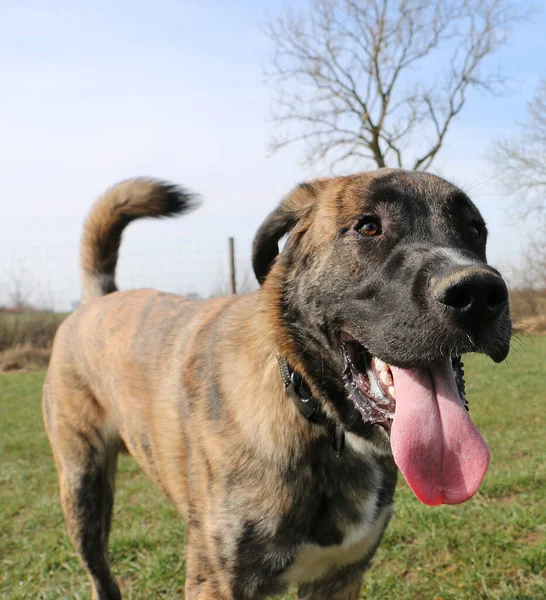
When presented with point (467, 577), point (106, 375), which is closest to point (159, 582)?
point (106, 375)

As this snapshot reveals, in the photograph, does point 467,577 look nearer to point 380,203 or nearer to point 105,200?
point 380,203

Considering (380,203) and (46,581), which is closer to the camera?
(380,203)

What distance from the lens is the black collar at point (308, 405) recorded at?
220cm

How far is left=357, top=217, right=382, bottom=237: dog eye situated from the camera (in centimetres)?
212

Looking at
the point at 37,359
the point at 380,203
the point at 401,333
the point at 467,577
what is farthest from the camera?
the point at 37,359

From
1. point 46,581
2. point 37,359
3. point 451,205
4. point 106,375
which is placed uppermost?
point 451,205

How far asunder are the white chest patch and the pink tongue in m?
0.42

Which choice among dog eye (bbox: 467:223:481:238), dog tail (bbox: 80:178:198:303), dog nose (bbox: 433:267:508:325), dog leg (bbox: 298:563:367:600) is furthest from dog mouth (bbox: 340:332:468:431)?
dog tail (bbox: 80:178:198:303)

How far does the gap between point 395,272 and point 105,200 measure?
2482 millimetres

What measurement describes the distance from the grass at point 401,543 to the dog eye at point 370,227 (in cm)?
71

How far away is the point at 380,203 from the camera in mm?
2129

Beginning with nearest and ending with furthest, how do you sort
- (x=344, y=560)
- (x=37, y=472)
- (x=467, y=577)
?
1. (x=344, y=560)
2. (x=467, y=577)
3. (x=37, y=472)

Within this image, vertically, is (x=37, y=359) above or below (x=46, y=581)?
below

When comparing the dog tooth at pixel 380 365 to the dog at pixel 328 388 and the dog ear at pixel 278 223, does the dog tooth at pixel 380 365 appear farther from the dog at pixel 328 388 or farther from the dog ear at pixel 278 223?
the dog ear at pixel 278 223
